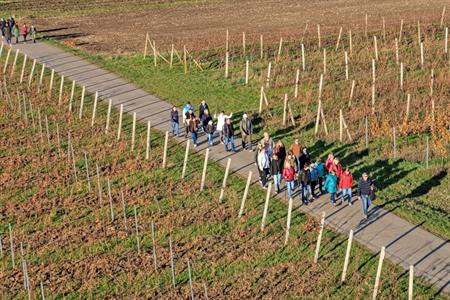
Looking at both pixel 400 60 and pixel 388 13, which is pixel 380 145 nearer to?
pixel 400 60

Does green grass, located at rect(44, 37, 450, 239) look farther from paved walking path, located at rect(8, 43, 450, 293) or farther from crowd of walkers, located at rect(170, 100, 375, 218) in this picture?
crowd of walkers, located at rect(170, 100, 375, 218)

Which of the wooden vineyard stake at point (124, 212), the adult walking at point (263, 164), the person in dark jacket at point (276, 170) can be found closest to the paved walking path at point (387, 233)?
the person in dark jacket at point (276, 170)

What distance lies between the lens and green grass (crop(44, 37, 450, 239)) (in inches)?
968

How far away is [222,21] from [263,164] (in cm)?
4094

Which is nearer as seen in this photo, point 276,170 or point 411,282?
point 411,282

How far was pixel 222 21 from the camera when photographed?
6544 cm

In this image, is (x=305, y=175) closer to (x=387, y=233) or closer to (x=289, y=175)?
(x=289, y=175)

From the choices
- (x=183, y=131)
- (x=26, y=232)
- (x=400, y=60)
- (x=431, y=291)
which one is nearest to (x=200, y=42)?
(x=400, y=60)

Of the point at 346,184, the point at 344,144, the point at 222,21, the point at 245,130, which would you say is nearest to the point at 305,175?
the point at 346,184

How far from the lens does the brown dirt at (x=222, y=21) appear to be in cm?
5534

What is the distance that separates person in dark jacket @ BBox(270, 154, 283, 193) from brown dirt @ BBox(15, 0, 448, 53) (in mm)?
26603

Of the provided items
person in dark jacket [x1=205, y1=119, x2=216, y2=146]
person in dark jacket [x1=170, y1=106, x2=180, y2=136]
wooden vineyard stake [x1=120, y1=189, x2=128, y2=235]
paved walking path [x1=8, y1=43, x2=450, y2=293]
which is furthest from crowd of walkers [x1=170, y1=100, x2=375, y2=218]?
wooden vineyard stake [x1=120, y1=189, x2=128, y2=235]

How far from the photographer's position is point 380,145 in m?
30.4

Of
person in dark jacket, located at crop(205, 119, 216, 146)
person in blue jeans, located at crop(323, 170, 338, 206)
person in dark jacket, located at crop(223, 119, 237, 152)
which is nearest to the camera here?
person in blue jeans, located at crop(323, 170, 338, 206)
